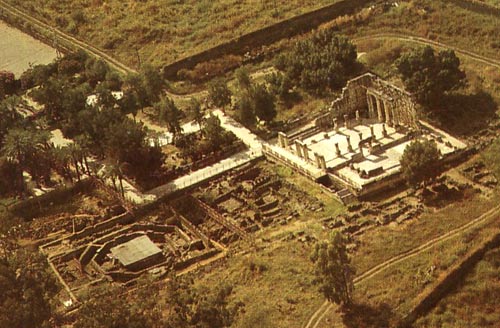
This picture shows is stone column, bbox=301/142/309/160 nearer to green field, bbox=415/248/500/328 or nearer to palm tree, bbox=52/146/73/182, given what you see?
palm tree, bbox=52/146/73/182

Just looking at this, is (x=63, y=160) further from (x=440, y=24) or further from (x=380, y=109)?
(x=440, y=24)

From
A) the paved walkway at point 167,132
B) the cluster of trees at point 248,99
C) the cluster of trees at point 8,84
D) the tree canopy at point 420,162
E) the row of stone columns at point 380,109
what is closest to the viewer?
the tree canopy at point 420,162

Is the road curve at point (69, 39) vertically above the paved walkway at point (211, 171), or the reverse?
the road curve at point (69, 39)

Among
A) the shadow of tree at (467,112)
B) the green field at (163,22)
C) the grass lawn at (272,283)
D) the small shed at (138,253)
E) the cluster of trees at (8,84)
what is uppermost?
the green field at (163,22)

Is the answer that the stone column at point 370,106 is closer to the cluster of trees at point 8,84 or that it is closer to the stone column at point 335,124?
the stone column at point 335,124

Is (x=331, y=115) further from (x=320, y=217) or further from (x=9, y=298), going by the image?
(x=9, y=298)

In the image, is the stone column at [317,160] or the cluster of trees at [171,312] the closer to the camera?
the cluster of trees at [171,312]

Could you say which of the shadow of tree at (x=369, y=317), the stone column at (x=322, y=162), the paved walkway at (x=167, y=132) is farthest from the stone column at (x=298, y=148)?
the shadow of tree at (x=369, y=317)
